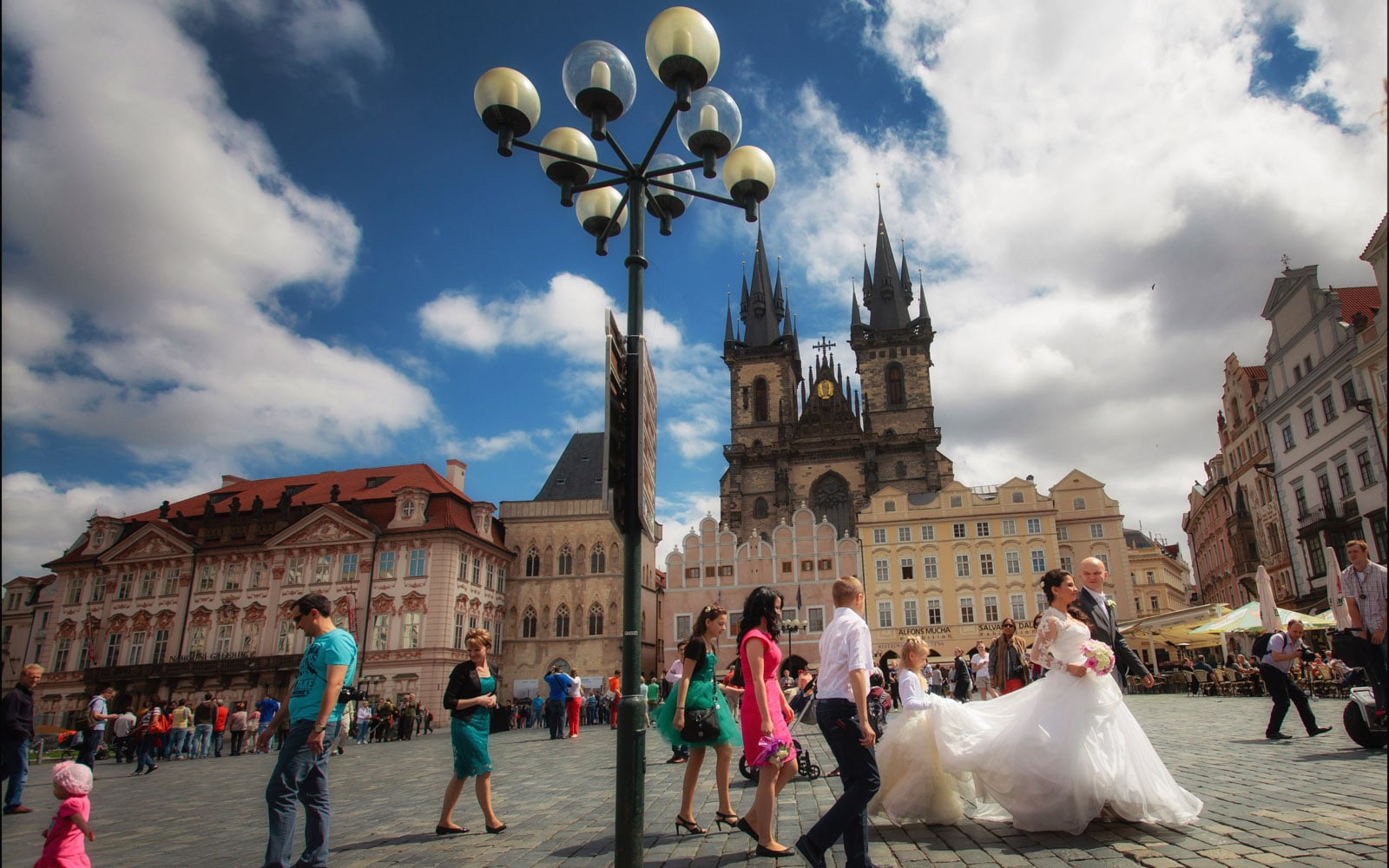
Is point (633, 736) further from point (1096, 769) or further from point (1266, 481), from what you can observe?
point (1266, 481)

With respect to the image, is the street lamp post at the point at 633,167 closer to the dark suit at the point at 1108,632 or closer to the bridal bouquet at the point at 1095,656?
the bridal bouquet at the point at 1095,656

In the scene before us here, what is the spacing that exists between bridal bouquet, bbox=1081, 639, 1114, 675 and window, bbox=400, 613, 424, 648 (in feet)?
115

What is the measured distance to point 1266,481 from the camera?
121 ft

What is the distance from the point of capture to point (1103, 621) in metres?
6.28

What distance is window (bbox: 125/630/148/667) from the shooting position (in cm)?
3928

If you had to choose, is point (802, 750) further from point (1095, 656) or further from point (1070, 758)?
point (1095, 656)

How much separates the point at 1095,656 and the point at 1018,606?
42.1m

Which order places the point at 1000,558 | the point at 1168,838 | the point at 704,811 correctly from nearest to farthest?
the point at 1168,838 → the point at 704,811 → the point at 1000,558

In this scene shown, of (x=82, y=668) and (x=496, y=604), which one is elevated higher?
(x=496, y=604)

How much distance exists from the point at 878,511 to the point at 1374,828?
4406 cm

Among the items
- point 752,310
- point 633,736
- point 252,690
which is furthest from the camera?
point 752,310

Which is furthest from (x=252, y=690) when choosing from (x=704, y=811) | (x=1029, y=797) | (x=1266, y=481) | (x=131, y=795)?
(x=1266, y=481)

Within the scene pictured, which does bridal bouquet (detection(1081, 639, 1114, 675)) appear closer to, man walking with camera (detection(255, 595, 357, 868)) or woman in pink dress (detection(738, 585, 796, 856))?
woman in pink dress (detection(738, 585, 796, 856))

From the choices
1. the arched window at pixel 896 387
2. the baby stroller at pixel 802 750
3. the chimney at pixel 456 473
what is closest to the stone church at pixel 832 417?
the arched window at pixel 896 387
